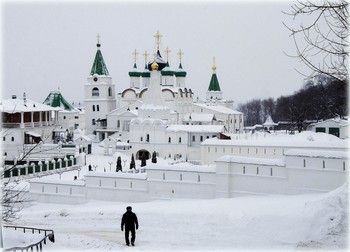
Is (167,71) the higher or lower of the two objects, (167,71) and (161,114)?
the higher

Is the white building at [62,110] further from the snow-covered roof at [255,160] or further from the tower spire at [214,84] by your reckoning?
the snow-covered roof at [255,160]

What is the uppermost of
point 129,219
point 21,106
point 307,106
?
point 307,106

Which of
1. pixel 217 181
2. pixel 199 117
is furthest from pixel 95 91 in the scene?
pixel 217 181

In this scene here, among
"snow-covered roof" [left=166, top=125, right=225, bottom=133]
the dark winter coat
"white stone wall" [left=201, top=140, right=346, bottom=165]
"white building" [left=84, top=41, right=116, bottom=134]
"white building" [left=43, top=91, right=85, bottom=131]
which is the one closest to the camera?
the dark winter coat

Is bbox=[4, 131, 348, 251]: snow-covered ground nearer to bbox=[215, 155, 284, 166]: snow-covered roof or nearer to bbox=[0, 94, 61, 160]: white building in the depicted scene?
bbox=[215, 155, 284, 166]: snow-covered roof

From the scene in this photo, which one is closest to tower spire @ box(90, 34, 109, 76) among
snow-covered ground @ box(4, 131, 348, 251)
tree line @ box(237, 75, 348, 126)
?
tree line @ box(237, 75, 348, 126)

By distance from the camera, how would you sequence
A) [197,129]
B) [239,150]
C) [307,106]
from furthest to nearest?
[307,106] < [197,129] < [239,150]

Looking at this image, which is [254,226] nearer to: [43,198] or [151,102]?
[43,198]

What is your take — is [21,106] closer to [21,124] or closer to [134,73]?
[21,124]

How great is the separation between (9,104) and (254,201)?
20.9m

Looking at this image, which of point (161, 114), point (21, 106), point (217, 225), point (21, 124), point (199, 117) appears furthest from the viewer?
point (199, 117)

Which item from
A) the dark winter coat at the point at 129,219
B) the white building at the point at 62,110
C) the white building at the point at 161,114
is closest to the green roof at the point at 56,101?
the white building at the point at 62,110

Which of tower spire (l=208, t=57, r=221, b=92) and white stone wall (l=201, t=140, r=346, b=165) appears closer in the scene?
white stone wall (l=201, t=140, r=346, b=165)

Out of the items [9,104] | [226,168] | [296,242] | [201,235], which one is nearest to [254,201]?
[226,168]
